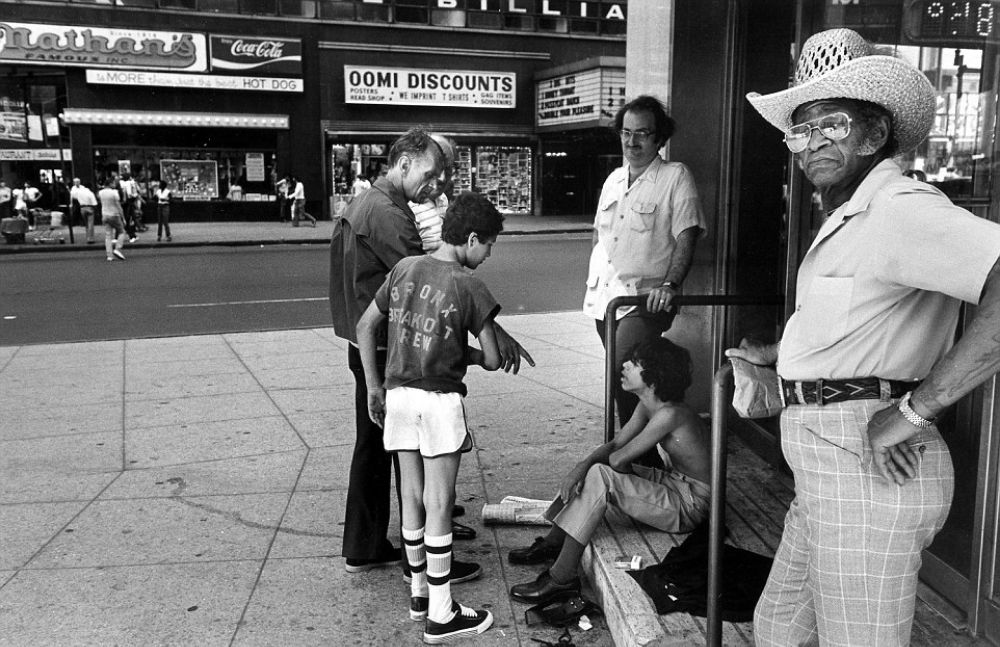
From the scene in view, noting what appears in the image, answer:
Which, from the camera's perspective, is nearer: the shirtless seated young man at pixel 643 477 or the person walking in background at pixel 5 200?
the shirtless seated young man at pixel 643 477

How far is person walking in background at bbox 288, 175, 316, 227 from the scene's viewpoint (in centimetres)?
2716

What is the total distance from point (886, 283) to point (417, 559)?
2.28 m

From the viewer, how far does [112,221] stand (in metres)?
19.2

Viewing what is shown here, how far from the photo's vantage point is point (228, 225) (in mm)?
27734

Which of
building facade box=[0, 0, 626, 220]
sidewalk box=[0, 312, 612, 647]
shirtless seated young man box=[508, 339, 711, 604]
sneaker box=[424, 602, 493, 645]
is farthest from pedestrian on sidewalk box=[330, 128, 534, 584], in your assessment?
building facade box=[0, 0, 626, 220]

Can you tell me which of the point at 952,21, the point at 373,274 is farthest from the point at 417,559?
the point at 952,21

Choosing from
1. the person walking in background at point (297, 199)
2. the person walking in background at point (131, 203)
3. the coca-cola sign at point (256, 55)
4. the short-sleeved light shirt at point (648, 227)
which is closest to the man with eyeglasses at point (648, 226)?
the short-sleeved light shirt at point (648, 227)

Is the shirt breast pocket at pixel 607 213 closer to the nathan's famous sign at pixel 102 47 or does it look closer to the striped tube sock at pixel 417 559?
the striped tube sock at pixel 417 559

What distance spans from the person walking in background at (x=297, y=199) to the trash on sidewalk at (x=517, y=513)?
23794 mm

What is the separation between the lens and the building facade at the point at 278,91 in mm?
26359

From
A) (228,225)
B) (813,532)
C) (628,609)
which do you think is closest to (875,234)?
(813,532)

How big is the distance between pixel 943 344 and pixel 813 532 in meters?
0.55

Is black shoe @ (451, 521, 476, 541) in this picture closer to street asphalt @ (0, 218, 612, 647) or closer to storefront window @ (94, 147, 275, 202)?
street asphalt @ (0, 218, 612, 647)

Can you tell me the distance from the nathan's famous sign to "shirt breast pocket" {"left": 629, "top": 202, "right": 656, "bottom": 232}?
84.3ft
